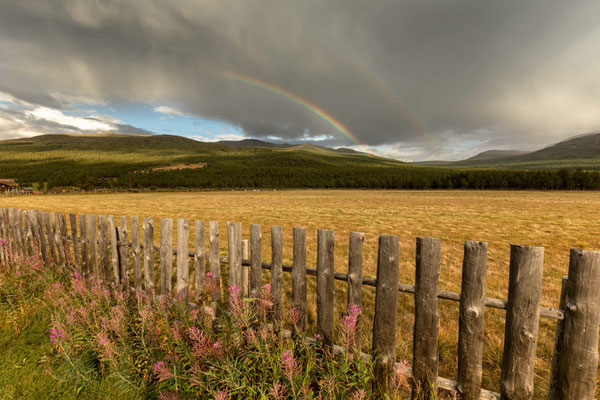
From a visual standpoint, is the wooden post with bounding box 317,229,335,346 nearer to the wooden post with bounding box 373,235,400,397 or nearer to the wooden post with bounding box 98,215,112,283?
the wooden post with bounding box 373,235,400,397

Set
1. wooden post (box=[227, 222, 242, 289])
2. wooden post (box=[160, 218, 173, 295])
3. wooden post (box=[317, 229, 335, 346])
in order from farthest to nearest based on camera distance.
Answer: wooden post (box=[160, 218, 173, 295]) → wooden post (box=[227, 222, 242, 289]) → wooden post (box=[317, 229, 335, 346])

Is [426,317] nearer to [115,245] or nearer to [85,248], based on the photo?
[115,245]

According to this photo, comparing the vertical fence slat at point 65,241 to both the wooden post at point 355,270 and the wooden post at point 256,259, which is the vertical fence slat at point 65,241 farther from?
the wooden post at point 355,270

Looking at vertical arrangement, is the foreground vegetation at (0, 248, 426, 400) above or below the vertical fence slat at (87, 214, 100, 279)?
below

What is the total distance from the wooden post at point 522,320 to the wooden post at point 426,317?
0.54 metres

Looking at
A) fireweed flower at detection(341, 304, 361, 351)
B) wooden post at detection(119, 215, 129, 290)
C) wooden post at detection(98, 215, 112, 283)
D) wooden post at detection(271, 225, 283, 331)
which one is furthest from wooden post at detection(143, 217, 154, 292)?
fireweed flower at detection(341, 304, 361, 351)

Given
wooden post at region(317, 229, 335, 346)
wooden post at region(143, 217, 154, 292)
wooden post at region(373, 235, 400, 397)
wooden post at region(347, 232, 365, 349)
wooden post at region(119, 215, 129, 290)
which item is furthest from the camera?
wooden post at region(119, 215, 129, 290)

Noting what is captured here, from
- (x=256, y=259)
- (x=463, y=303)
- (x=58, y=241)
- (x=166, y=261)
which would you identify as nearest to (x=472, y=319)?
(x=463, y=303)

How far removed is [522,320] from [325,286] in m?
1.78

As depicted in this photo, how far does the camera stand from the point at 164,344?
9.59 ft

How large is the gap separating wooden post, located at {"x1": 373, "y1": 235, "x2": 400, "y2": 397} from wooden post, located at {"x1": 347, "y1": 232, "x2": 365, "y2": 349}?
0.19 meters

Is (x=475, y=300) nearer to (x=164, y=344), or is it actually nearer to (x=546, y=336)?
(x=546, y=336)

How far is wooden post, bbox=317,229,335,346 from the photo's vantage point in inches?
115

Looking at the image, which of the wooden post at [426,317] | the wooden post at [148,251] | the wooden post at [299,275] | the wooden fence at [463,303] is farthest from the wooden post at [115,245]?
the wooden post at [426,317]
